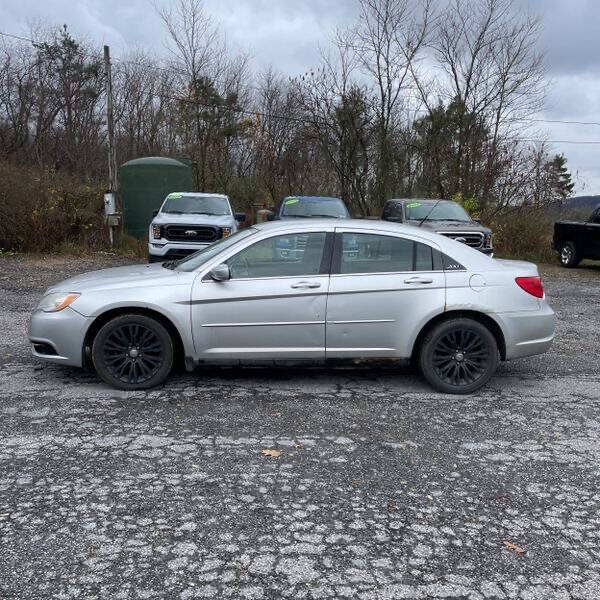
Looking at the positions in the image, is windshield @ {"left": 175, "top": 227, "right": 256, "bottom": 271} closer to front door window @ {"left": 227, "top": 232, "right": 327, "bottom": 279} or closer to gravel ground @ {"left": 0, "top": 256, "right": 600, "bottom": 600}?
front door window @ {"left": 227, "top": 232, "right": 327, "bottom": 279}

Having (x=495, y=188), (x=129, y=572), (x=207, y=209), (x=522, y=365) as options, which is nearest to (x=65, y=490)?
(x=129, y=572)

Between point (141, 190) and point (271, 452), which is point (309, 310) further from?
point (141, 190)

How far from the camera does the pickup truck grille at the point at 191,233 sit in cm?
1265

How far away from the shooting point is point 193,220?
1298cm

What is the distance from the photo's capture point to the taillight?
5.47 metres

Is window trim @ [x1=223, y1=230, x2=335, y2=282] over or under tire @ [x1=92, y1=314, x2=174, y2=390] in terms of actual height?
over

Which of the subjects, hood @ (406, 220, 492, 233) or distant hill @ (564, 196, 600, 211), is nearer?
hood @ (406, 220, 492, 233)

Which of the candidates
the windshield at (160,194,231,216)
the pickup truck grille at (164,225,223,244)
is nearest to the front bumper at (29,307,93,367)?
the pickup truck grille at (164,225,223,244)

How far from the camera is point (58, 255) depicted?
49.4ft

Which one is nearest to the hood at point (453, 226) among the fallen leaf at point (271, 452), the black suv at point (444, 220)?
the black suv at point (444, 220)

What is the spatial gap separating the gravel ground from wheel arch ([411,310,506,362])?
444 mm

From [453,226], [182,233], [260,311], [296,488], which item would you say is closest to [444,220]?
[453,226]

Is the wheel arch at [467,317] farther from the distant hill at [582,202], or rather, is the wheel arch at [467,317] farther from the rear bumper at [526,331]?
the distant hill at [582,202]

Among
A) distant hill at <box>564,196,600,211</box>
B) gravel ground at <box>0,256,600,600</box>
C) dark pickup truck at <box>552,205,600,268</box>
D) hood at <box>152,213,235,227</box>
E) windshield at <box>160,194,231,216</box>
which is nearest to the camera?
gravel ground at <box>0,256,600,600</box>
